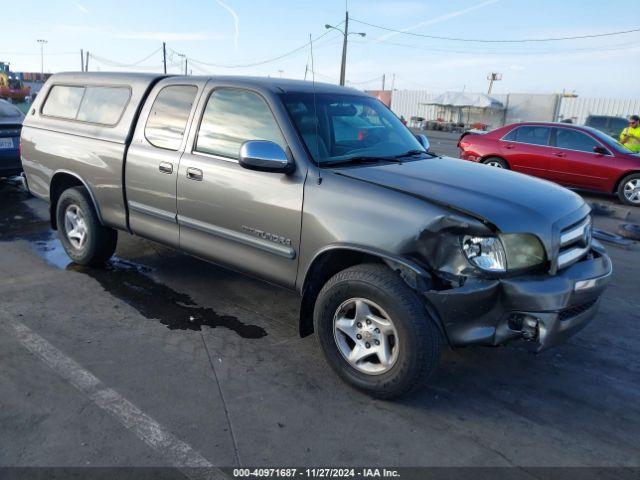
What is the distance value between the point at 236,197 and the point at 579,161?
8788 millimetres

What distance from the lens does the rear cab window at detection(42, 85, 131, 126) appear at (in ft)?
15.5

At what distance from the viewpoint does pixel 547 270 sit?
2955mm

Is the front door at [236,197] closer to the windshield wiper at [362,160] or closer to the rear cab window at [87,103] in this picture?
the windshield wiper at [362,160]

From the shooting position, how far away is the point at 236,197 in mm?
3699

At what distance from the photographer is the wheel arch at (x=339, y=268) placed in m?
2.89

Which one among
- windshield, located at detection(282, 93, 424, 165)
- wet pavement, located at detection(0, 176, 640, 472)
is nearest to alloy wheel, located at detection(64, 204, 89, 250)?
wet pavement, located at detection(0, 176, 640, 472)

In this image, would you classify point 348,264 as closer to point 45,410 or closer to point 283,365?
point 283,365

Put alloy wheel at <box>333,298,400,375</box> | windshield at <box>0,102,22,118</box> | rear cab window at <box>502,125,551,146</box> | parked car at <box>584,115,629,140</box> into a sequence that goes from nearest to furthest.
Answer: alloy wheel at <box>333,298,400,375</box>, windshield at <box>0,102,22,118</box>, rear cab window at <box>502,125,551,146</box>, parked car at <box>584,115,629,140</box>

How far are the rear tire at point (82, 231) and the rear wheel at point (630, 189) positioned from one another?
925cm

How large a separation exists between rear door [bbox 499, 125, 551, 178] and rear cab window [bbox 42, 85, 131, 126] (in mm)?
8397

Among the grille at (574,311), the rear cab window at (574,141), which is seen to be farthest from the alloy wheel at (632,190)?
the grille at (574,311)

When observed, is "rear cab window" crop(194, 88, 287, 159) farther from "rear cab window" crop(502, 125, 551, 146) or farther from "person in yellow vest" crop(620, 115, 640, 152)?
"person in yellow vest" crop(620, 115, 640, 152)

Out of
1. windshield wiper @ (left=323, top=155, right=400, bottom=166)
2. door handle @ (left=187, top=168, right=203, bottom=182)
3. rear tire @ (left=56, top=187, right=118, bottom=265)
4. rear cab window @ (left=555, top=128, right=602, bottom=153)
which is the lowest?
rear tire @ (left=56, top=187, right=118, bottom=265)

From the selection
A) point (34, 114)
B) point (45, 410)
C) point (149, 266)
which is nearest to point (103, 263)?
point (149, 266)
